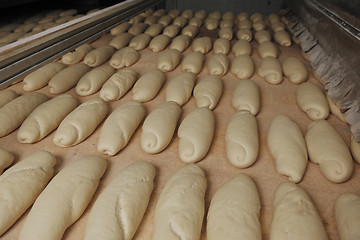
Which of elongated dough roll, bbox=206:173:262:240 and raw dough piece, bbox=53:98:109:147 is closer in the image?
elongated dough roll, bbox=206:173:262:240

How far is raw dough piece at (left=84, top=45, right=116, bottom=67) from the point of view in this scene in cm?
249

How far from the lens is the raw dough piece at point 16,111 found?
67.0 inches

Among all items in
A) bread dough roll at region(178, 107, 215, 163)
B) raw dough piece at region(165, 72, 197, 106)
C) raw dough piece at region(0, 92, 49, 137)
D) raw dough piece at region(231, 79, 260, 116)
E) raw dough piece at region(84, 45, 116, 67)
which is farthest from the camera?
raw dough piece at region(84, 45, 116, 67)

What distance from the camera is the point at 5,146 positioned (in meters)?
1.64

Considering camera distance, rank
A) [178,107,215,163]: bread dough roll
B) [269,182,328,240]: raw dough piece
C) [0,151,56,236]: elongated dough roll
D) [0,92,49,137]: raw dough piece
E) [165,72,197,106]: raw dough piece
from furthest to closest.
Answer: [165,72,197,106]: raw dough piece < [0,92,49,137]: raw dough piece < [178,107,215,163]: bread dough roll < [0,151,56,236]: elongated dough roll < [269,182,328,240]: raw dough piece

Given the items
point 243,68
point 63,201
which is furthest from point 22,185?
point 243,68

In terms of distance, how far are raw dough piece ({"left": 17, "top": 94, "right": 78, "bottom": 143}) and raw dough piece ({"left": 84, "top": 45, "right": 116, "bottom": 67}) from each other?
0.71 metres

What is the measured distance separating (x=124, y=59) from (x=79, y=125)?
1086 mm

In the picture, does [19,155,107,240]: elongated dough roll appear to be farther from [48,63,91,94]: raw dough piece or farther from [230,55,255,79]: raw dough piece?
[230,55,255,79]: raw dough piece

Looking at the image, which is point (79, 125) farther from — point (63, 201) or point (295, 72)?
point (295, 72)

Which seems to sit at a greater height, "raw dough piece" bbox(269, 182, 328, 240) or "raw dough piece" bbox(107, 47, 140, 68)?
"raw dough piece" bbox(269, 182, 328, 240)

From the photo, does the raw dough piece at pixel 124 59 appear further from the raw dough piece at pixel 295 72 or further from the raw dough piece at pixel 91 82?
the raw dough piece at pixel 295 72

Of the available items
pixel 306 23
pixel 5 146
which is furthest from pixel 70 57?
pixel 306 23

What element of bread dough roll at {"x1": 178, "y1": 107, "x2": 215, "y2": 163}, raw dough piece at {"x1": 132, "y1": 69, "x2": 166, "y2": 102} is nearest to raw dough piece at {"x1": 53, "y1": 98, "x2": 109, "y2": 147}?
raw dough piece at {"x1": 132, "y1": 69, "x2": 166, "y2": 102}
